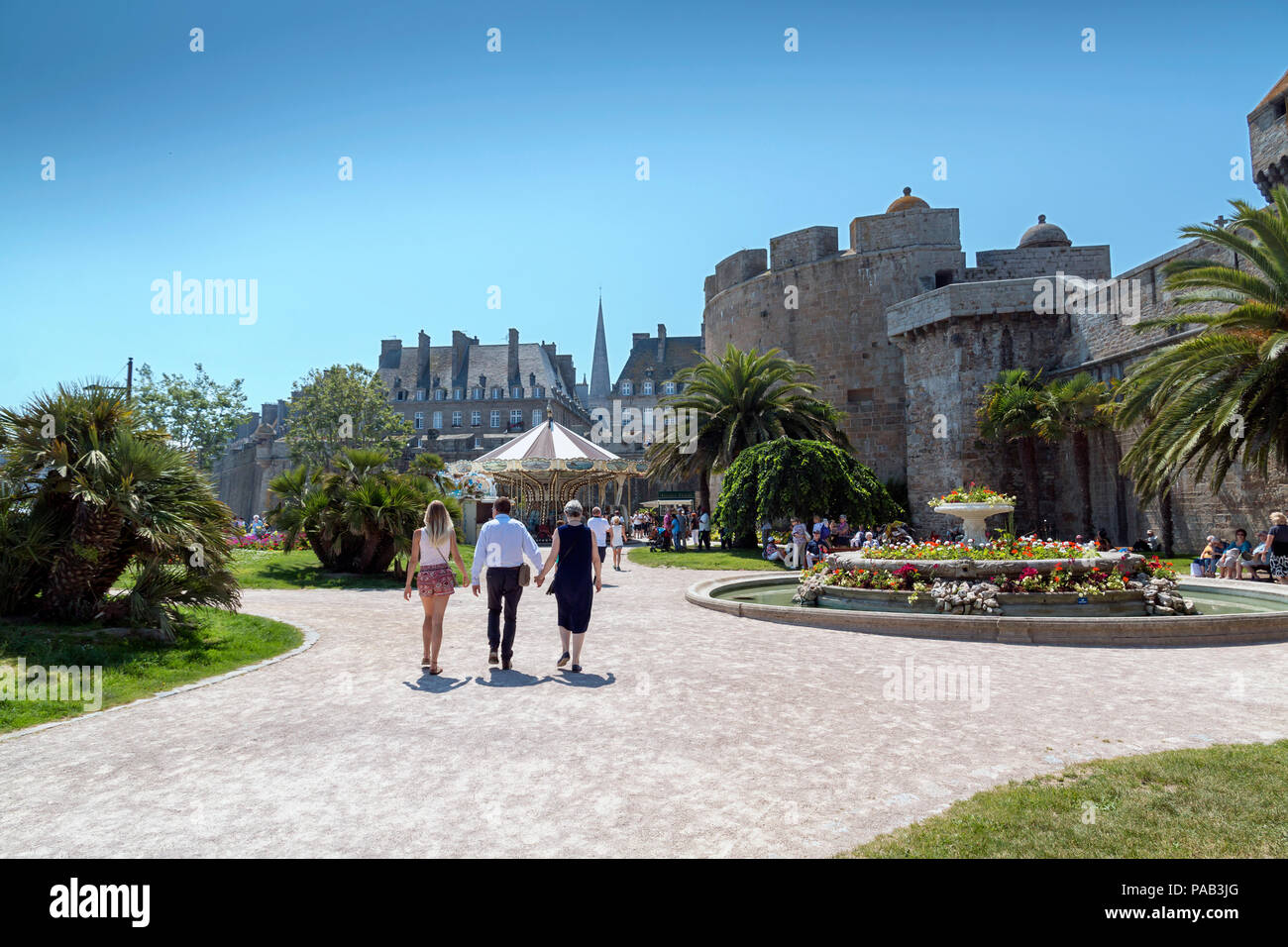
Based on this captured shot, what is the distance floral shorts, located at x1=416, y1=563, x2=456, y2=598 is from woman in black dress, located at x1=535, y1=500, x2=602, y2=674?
877 mm

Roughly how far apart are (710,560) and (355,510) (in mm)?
10285

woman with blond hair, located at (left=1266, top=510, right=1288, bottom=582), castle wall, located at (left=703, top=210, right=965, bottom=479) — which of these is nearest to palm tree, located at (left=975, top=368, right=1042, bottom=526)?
castle wall, located at (left=703, top=210, right=965, bottom=479)

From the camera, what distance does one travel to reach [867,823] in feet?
12.0

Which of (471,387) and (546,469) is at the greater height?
(471,387)

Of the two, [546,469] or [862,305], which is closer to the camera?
[546,469]

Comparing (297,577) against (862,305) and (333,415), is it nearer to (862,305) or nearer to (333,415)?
(862,305)

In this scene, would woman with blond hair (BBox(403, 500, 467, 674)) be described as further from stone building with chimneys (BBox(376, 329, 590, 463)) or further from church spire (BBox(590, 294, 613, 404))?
church spire (BBox(590, 294, 613, 404))

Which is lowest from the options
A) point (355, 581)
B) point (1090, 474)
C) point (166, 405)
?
point (355, 581)

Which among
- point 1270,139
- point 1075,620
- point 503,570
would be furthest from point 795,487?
point 1270,139

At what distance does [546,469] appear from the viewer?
28.2m

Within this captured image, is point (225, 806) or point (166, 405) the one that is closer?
point (225, 806)

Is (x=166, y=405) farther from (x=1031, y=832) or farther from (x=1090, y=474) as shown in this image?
(x=1031, y=832)
